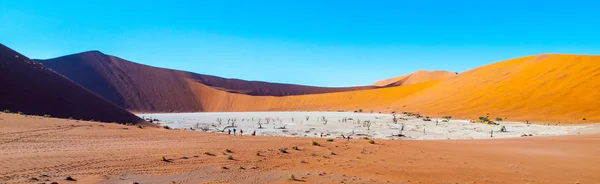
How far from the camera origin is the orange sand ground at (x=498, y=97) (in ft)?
121

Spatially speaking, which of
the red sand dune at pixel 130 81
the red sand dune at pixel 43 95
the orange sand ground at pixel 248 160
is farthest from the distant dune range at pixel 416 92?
the red sand dune at pixel 43 95

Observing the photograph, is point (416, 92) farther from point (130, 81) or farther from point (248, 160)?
point (248, 160)

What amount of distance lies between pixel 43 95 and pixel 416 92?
196ft

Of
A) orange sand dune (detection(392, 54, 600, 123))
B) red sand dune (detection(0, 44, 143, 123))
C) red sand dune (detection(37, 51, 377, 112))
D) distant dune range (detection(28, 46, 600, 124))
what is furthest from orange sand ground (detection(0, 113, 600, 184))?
red sand dune (detection(37, 51, 377, 112))

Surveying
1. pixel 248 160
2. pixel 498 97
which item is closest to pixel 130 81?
pixel 498 97

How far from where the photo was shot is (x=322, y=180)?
846 centimetres

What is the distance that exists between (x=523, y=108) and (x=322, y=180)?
37497mm

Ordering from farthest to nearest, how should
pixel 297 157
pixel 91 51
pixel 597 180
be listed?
pixel 91 51
pixel 297 157
pixel 597 180

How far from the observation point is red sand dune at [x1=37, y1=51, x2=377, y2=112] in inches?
2410

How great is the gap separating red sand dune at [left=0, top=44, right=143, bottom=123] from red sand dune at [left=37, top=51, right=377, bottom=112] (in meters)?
34.0

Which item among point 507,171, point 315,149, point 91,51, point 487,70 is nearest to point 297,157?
point 315,149

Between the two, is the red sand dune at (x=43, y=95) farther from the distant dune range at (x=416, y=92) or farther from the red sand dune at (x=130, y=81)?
the red sand dune at (x=130, y=81)

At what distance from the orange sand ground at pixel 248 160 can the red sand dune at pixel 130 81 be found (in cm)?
4791

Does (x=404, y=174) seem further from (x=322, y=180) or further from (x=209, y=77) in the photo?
(x=209, y=77)
